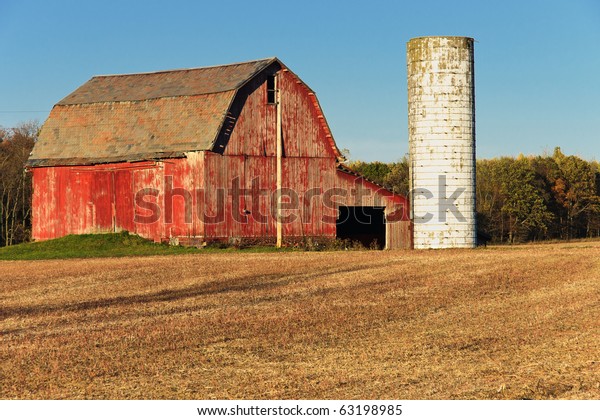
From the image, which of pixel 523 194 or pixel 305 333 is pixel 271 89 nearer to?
pixel 305 333

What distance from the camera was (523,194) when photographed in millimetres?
69125

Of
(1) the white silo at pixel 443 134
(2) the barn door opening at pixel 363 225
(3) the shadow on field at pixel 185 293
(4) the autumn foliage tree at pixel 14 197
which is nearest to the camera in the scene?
(3) the shadow on field at pixel 185 293

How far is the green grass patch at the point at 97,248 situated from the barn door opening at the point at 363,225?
200 inches

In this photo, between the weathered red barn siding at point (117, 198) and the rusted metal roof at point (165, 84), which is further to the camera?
the rusted metal roof at point (165, 84)

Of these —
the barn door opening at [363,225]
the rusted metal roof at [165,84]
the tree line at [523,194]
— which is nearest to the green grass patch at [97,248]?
the barn door opening at [363,225]

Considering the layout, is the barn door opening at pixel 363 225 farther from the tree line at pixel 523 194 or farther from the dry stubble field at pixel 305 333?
the tree line at pixel 523 194

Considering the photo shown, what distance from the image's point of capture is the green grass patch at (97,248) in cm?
3730

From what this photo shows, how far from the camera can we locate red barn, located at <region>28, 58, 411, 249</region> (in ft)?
129

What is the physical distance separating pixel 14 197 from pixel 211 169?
26.6m

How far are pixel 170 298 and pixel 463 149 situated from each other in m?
20.2

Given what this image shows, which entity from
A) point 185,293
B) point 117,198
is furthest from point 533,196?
point 185,293

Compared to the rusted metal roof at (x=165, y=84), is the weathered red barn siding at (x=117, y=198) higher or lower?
lower

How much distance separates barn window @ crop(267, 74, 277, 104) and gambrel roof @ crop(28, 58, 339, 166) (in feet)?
1.25

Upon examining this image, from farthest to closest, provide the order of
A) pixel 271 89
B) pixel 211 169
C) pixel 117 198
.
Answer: pixel 117 198 < pixel 271 89 < pixel 211 169
